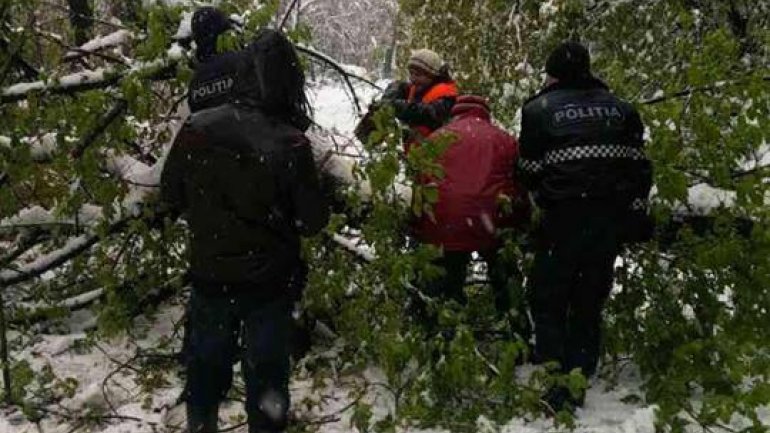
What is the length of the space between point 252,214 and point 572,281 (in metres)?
1.72

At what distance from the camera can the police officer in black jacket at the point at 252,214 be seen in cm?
338

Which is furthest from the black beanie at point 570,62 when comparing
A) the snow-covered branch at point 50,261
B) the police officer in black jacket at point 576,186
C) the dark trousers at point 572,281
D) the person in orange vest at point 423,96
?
the snow-covered branch at point 50,261

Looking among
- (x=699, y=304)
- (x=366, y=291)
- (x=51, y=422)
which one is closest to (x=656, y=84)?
(x=699, y=304)

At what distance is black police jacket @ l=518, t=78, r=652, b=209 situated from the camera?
4.03 meters

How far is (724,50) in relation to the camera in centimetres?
444

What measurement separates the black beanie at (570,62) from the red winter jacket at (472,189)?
441 millimetres

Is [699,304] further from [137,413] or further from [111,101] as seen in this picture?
[111,101]

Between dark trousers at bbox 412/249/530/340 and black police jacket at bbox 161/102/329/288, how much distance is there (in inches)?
42.5

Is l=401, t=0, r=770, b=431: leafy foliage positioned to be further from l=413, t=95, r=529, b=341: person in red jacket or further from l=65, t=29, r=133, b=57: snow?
l=65, t=29, r=133, b=57: snow

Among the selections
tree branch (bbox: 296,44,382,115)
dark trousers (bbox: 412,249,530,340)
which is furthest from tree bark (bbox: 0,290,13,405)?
tree branch (bbox: 296,44,382,115)

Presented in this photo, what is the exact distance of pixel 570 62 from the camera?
413 centimetres

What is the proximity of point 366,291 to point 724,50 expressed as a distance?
2.24 metres

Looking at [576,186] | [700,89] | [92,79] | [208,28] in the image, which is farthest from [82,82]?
[700,89]

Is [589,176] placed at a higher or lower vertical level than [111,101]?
lower
